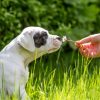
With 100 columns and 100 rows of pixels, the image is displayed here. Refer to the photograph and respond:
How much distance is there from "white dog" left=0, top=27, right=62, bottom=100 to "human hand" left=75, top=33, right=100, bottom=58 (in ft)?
1.25

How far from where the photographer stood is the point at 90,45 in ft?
20.3

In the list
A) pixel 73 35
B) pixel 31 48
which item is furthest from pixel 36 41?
pixel 73 35

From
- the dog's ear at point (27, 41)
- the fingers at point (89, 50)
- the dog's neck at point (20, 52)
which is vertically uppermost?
the dog's ear at point (27, 41)

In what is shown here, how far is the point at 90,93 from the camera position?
5.86 meters

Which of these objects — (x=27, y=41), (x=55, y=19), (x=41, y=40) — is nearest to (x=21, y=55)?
(x=27, y=41)

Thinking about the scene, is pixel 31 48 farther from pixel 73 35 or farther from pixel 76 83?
pixel 73 35

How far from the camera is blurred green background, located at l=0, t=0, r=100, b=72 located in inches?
339

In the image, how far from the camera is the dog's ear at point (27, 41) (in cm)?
554

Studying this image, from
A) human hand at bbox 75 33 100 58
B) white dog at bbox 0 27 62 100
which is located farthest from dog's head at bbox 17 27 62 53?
human hand at bbox 75 33 100 58

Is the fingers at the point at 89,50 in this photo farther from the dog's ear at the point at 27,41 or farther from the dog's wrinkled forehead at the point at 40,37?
the dog's ear at the point at 27,41

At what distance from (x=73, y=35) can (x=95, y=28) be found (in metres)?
0.87

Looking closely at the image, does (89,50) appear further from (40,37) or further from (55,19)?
(55,19)

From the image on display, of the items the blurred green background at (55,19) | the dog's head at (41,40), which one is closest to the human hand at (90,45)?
the dog's head at (41,40)

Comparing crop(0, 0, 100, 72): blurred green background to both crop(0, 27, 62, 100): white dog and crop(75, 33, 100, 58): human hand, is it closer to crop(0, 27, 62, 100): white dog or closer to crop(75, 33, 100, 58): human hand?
crop(75, 33, 100, 58): human hand
